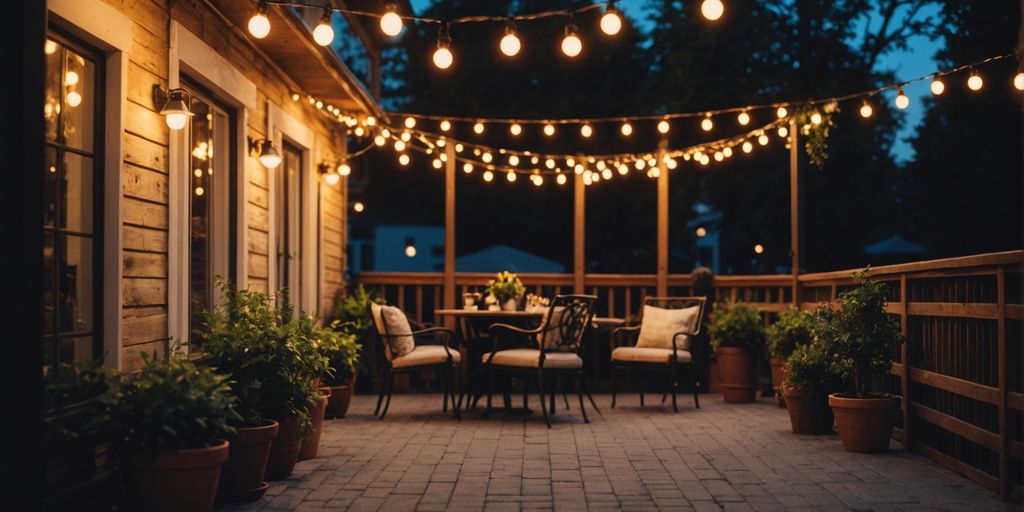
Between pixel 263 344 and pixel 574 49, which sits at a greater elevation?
pixel 574 49

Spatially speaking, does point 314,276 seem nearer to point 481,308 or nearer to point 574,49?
point 481,308

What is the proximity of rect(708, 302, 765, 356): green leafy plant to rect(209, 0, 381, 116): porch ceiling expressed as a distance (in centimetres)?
367

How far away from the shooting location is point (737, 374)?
8500mm

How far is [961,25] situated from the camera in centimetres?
1706

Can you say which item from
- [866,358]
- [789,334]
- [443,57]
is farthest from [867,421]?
[443,57]

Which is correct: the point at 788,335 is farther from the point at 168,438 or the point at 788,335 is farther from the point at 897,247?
the point at 897,247

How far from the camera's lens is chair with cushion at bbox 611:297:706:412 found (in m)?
7.99

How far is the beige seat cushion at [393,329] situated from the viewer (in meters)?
7.32

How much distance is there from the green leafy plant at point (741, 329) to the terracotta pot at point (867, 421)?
2.89m

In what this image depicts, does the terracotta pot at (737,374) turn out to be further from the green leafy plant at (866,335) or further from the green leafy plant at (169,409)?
the green leafy plant at (169,409)

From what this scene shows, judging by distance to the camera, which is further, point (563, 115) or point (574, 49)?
point (563, 115)

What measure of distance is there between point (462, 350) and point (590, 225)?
1049cm

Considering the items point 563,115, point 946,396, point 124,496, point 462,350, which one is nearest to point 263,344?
point 124,496

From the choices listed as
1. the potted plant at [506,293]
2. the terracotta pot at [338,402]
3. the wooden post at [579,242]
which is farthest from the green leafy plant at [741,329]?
the terracotta pot at [338,402]
